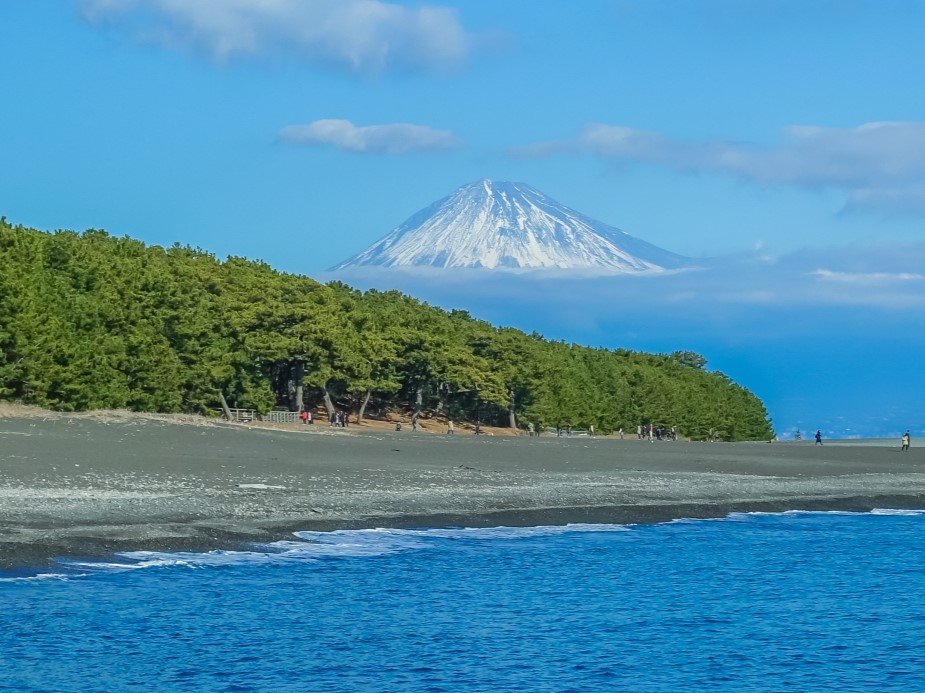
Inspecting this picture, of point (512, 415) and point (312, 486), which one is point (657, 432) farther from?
point (312, 486)

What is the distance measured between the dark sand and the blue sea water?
1.56 meters

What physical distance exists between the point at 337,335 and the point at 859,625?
68206 mm

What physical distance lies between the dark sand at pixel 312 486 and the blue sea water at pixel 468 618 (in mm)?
1564

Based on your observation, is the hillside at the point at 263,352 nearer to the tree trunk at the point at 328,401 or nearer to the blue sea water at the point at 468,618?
the tree trunk at the point at 328,401

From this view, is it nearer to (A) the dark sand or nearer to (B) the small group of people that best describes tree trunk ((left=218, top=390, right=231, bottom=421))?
(A) the dark sand

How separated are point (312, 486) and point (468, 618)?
47.3 feet

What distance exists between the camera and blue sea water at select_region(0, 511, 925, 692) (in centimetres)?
1897

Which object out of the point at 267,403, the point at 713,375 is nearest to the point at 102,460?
the point at 267,403

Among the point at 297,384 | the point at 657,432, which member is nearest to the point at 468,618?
the point at 297,384

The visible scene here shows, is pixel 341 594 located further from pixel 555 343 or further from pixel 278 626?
pixel 555 343

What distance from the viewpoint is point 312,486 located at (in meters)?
36.9

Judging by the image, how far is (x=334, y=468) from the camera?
42625 millimetres

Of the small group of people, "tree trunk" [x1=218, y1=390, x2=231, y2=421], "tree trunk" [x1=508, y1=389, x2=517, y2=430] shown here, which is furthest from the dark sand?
the small group of people

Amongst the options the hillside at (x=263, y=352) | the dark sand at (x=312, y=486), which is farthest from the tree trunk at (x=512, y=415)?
the dark sand at (x=312, y=486)
